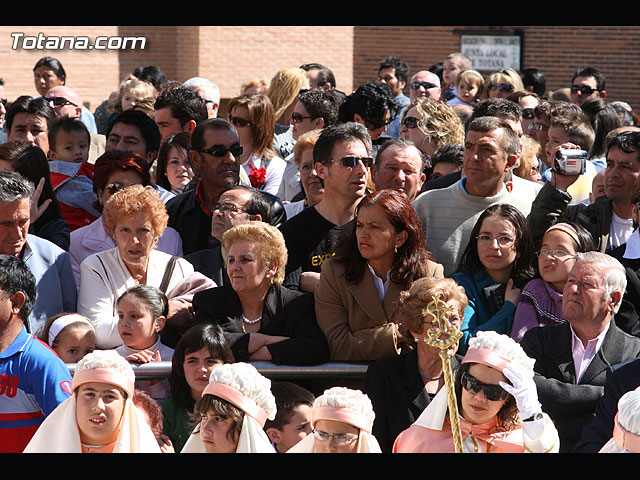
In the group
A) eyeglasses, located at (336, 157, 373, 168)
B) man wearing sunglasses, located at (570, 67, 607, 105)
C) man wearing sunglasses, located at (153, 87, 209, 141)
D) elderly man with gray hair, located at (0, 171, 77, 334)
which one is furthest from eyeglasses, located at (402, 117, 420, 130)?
man wearing sunglasses, located at (570, 67, 607, 105)

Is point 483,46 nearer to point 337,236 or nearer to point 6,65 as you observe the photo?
point 6,65

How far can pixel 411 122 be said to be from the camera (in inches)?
288

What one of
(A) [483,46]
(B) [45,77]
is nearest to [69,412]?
(B) [45,77]

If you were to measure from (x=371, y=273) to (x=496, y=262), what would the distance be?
0.64m

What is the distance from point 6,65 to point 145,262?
13424mm

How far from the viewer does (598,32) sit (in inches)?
742

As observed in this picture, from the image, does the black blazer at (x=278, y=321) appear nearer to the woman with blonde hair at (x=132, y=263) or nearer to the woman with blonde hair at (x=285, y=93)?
the woman with blonde hair at (x=132, y=263)

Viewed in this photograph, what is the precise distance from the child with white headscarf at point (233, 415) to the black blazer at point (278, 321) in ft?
3.02

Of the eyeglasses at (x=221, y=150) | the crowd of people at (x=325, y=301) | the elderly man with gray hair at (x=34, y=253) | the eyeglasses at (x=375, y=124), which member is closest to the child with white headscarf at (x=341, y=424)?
the crowd of people at (x=325, y=301)

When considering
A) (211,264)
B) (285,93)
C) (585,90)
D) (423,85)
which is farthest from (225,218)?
(585,90)

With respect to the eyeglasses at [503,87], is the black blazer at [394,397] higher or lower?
lower

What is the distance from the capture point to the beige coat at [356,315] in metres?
4.59

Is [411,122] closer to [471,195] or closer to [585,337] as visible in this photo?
[471,195]
